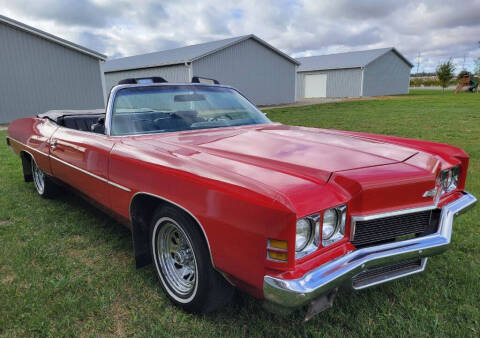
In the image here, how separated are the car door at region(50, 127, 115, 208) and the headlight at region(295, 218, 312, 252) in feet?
5.48

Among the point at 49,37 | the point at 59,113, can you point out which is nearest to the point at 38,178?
the point at 59,113

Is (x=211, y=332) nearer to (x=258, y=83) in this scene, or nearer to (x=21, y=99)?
(x=21, y=99)

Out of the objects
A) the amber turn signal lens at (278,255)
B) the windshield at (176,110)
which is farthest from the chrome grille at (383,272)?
the windshield at (176,110)

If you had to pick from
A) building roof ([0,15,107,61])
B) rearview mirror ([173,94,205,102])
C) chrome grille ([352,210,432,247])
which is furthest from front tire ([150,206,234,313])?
building roof ([0,15,107,61])

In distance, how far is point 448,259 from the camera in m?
2.79

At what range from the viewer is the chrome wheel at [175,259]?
2.20 m

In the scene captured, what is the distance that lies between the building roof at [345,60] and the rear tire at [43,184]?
2867 centimetres

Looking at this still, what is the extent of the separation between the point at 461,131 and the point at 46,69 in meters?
15.3

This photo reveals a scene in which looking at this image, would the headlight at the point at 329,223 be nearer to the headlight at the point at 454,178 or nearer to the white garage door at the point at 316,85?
the headlight at the point at 454,178

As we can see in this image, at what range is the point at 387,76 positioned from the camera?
106 ft

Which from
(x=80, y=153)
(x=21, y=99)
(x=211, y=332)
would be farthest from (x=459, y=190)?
(x=21, y=99)

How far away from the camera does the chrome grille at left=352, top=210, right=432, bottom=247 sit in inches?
71.7

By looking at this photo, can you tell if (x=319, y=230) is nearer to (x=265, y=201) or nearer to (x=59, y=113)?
(x=265, y=201)

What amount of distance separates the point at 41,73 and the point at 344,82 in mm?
23951
